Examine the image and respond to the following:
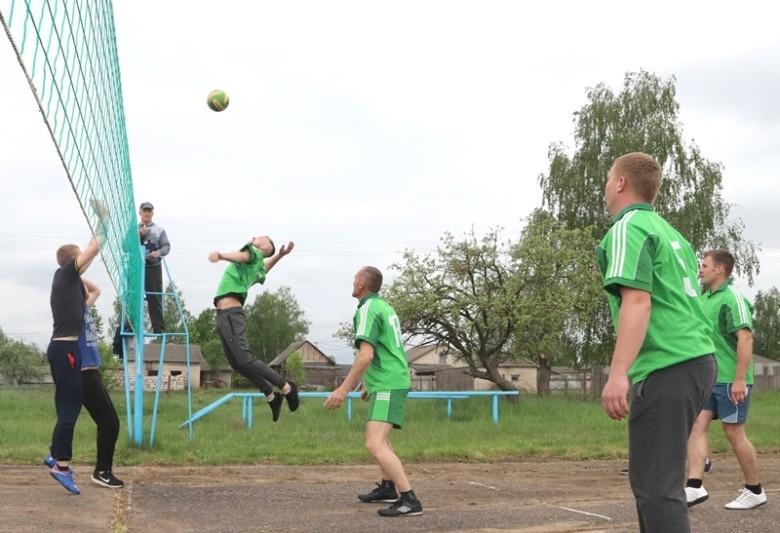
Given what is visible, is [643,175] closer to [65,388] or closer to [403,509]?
[403,509]

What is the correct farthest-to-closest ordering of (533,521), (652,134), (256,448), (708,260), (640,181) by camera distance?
1. (652,134)
2. (256,448)
3. (708,260)
4. (533,521)
5. (640,181)

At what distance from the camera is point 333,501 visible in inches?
261

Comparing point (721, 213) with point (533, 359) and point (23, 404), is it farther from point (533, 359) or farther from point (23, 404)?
point (23, 404)

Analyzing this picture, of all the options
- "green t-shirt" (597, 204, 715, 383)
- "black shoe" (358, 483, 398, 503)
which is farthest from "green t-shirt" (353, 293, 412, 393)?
"green t-shirt" (597, 204, 715, 383)

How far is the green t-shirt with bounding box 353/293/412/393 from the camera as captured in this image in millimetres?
6168

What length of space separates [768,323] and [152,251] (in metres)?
87.2

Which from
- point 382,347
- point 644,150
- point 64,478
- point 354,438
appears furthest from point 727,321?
point 644,150

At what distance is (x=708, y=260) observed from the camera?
257 inches

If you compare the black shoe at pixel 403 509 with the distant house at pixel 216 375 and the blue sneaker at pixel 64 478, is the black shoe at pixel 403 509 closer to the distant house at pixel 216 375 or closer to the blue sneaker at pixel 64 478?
the blue sneaker at pixel 64 478

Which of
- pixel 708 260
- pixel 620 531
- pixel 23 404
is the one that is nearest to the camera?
pixel 620 531

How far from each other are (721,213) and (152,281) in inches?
951

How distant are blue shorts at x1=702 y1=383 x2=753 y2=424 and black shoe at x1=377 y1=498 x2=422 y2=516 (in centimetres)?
229

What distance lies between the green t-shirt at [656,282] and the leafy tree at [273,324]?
7973 centimetres

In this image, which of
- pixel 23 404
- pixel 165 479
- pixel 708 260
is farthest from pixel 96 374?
pixel 23 404
